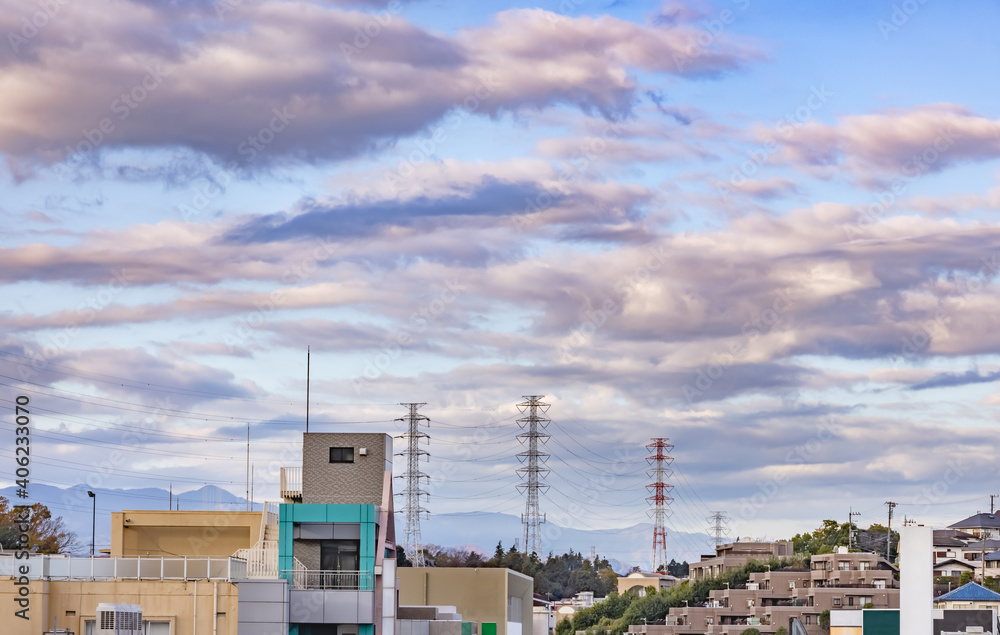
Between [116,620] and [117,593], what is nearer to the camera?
[116,620]

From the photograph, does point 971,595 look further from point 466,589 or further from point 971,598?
point 466,589

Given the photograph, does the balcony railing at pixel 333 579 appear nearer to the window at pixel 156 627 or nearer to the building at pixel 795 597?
the window at pixel 156 627

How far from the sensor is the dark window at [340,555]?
2382 inches

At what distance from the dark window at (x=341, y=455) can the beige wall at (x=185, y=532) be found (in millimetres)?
4694

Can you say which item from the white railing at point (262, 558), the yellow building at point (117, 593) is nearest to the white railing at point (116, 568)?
the yellow building at point (117, 593)

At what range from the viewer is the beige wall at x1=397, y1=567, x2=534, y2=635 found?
11888 centimetres

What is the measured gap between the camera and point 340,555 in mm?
60625

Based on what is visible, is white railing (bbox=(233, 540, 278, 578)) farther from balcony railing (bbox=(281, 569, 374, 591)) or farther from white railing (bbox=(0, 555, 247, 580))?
white railing (bbox=(0, 555, 247, 580))

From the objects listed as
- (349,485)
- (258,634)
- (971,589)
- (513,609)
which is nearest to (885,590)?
(971,589)

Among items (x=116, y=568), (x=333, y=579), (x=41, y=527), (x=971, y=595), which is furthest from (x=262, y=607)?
(x=971, y=595)

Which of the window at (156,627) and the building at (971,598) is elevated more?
the window at (156,627)

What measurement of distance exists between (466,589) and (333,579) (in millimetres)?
62319

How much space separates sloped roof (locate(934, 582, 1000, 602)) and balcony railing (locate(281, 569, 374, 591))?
115m

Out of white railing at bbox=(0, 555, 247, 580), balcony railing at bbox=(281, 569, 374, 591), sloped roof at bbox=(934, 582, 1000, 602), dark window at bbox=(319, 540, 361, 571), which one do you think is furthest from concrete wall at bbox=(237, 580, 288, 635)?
sloped roof at bbox=(934, 582, 1000, 602)
